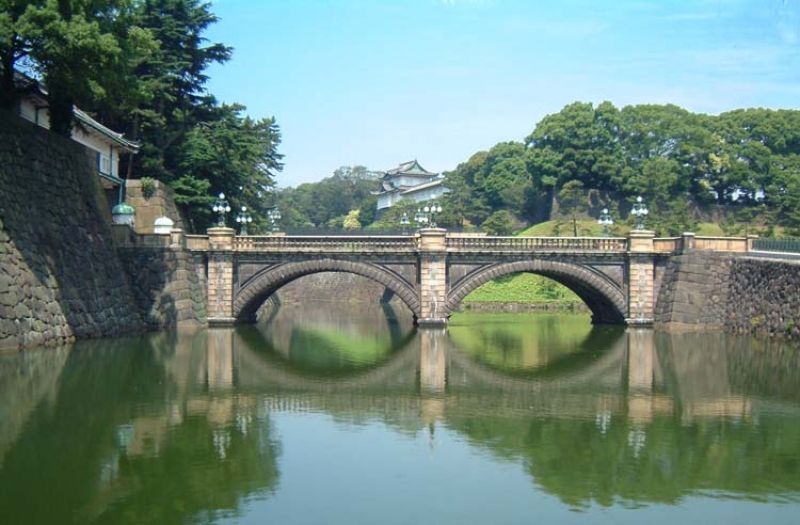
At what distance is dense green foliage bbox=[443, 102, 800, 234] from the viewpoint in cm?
7988

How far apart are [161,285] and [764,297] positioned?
2751 cm

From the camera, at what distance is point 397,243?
152 ft

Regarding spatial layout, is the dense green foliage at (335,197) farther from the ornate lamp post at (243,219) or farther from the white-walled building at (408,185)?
the ornate lamp post at (243,219)

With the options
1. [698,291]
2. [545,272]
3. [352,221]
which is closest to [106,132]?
[545,272]

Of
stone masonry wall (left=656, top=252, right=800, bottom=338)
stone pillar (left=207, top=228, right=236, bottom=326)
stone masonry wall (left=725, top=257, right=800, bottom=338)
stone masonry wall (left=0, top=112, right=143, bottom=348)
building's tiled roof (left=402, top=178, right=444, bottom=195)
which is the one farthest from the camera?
building's tiled roof (left=402, top=178, right=444, bottom=195)

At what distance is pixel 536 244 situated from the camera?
46.3 metres

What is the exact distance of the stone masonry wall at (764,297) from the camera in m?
37.1

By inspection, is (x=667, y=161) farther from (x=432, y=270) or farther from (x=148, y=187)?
(x=148, y=187)

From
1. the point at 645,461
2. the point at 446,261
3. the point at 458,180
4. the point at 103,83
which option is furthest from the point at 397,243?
the point at 458,180

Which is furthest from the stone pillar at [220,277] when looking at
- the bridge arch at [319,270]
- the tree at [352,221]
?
the tree at [352,221]

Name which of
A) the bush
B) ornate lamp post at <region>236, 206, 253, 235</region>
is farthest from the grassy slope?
the bush

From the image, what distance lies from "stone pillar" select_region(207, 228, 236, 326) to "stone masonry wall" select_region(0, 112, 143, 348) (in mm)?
4716

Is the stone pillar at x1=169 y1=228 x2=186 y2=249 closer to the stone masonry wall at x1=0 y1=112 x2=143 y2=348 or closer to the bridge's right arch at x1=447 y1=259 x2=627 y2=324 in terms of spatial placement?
the stone masonry wall at x1=0 y1=112 x2=143 y2=348

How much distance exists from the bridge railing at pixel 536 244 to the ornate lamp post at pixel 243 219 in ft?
38.5
